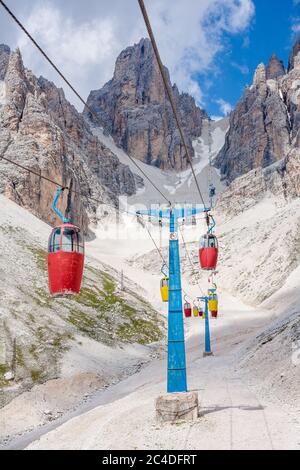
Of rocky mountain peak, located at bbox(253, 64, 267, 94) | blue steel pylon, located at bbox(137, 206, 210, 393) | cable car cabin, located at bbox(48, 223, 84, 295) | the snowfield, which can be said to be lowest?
the snowfield

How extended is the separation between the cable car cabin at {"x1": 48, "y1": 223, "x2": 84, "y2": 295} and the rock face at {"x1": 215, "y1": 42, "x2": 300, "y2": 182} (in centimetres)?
14985

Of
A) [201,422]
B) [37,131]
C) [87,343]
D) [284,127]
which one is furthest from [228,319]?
[284,127]

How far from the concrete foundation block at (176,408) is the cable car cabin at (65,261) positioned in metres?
4.55

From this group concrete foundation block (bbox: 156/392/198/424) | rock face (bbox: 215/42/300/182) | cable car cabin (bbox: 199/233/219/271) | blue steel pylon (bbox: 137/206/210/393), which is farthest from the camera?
rock face (bbox: 215/42/300/182)

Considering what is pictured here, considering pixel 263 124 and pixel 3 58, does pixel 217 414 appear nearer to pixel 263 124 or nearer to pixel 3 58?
pixel 263 124

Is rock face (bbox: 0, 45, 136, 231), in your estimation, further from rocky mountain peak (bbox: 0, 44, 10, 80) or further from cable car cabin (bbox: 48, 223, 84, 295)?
cable car cabin (bbox: 48, 223, 84, 295)

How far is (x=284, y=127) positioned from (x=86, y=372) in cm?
14844

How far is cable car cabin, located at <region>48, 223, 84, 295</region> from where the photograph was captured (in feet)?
47.4

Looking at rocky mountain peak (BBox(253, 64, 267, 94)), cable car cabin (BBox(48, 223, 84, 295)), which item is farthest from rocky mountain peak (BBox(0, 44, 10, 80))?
cable car cabin (BBox(48, 223, 84, 295))

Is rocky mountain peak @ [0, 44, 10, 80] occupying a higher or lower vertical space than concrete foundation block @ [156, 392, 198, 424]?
higher

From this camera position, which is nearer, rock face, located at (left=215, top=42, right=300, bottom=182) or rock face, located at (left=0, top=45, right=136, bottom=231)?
rock face, located at (left=0, top=45, right=136, bottom=231)

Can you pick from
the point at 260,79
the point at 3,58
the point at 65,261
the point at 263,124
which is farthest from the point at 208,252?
the point at 3,58
